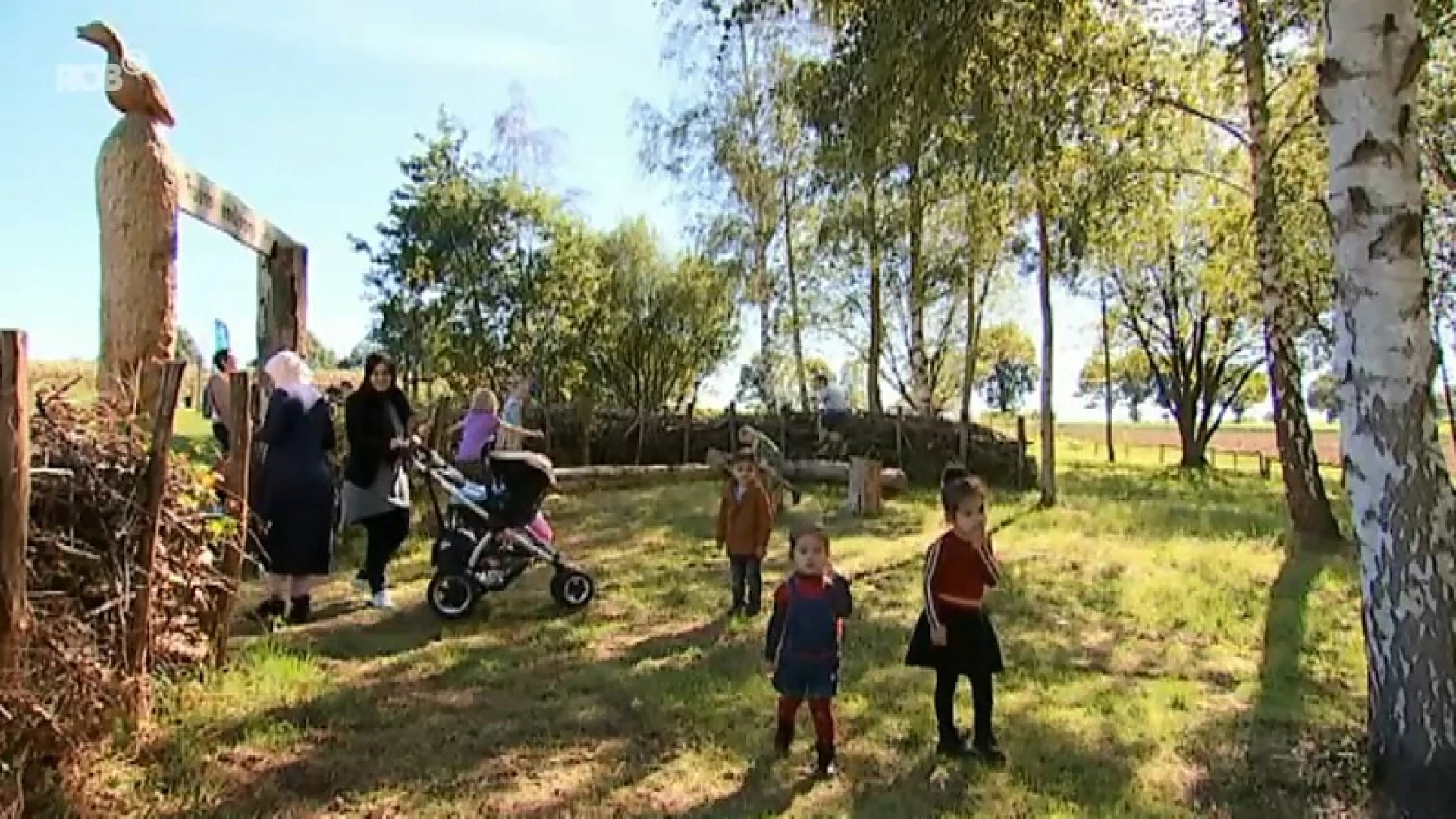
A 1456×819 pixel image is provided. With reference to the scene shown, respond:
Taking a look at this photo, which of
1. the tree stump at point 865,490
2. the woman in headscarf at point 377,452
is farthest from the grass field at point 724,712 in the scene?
the tree stump at point 865,490

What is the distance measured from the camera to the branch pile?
3576 mm

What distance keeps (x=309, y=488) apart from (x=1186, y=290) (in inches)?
995

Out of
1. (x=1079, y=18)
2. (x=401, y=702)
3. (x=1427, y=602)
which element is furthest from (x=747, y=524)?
Result: (x=1079, y=18)

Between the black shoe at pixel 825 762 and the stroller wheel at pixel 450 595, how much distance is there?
128 inches

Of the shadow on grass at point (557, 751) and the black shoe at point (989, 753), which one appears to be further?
the black shoe at point (989, 753)

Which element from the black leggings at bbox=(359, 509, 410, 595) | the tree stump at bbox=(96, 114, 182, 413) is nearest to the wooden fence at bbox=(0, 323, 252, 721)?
the black leggings at bbox=(359, 509, 410, 595)

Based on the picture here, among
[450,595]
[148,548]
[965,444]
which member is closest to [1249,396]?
[965,444]

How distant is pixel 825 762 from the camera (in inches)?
179

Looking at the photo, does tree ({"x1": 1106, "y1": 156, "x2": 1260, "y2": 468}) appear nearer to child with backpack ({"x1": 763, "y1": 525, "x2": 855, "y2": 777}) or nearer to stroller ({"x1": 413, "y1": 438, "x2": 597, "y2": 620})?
stroller ({"x1": 413, "y1": 438, "x2": 597, "y2": 620})

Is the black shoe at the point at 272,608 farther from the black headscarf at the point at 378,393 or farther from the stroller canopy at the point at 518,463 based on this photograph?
the stroller canopy at the point at 518,463

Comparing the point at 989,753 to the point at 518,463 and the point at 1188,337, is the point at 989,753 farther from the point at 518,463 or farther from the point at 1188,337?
the point at 1188,337

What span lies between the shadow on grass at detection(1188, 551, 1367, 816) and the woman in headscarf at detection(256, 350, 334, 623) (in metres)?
4.79

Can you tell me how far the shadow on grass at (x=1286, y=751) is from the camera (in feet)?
14.6

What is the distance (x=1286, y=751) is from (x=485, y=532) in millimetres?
4637
